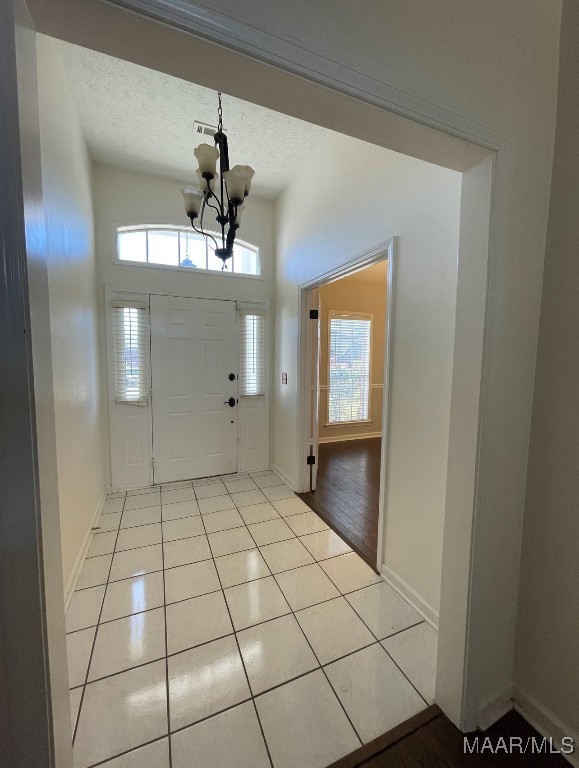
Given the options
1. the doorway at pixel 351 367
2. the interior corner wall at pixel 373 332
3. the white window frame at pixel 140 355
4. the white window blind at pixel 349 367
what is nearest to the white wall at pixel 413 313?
the white window frame at pixel 140 355

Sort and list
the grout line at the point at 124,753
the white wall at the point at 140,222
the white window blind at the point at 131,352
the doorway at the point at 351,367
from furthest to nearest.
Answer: the doorway at the point at 351,367 < the white window blind at the point at 131,352 < the white wall at the point at 140,222 < the grout line at the point at 124,753

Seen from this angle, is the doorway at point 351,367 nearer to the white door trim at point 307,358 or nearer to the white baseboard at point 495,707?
the white door trim at point 307,358

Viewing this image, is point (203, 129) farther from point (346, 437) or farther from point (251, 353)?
point (346, 437)

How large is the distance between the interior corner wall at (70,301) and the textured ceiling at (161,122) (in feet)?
0.50

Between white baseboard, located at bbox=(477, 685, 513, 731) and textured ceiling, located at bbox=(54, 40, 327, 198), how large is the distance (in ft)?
12.2

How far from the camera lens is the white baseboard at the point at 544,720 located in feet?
3.70

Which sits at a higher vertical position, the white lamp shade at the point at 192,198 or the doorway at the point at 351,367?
the white lamp shade at the point at 192,198

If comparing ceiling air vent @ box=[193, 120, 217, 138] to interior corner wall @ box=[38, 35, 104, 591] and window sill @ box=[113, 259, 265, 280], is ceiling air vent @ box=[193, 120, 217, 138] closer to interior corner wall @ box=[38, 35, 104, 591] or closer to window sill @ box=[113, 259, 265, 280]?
interior corner wall @ box=[38, 35, 104, 591]

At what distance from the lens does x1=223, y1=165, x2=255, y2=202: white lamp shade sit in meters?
1.79

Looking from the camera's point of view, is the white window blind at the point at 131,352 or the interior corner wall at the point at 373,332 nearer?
the white window blind at the point at 131,352

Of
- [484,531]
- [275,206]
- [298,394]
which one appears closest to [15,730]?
[484,531]

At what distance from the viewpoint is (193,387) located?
11.5ft

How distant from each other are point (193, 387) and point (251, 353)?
31.8 inches

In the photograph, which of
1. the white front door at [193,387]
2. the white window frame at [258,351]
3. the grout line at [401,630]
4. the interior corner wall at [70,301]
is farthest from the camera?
the white window frame at [258,351]
